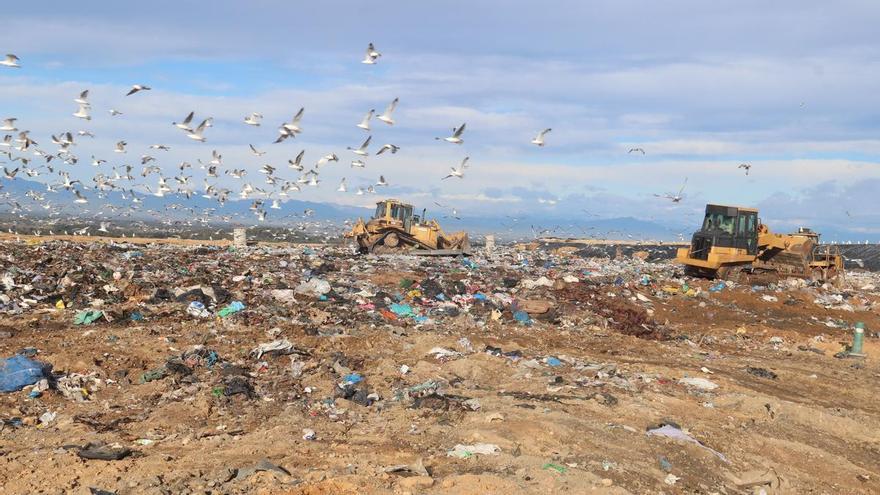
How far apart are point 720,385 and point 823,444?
1.57 m

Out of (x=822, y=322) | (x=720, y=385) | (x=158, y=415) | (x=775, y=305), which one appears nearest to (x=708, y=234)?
(x=775, y=305)

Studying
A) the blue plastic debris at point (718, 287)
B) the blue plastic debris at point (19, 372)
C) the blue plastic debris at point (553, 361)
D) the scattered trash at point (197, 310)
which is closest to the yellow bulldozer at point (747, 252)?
the blue plastic debris at point (718, 287)

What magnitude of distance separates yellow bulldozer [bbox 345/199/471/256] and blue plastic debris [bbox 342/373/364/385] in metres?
15.7

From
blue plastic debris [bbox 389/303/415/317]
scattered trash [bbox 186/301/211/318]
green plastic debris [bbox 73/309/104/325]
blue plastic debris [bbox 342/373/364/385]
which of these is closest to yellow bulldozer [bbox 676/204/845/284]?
blue plastic debris [bbox 389/303/415/317]

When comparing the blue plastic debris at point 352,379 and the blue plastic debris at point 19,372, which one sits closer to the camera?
the blue plastic debris at point 19,372

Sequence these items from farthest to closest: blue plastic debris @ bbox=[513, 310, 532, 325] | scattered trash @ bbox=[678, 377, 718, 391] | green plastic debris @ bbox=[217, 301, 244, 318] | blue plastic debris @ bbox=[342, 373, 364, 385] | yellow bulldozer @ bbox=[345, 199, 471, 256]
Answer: yellow bulldozer @ bbox=[345, 199, 471, 256], blue plastic debris @ bbox=[513, 310, 532, 325], green plastic debris @ bbox=[217, 301, 244, 318], scattered trash @ bbox=[678, 377, 718, 391], blue plastic debris @ bbox=[342, 373, 364, 385]

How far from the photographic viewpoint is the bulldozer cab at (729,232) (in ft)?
61.3

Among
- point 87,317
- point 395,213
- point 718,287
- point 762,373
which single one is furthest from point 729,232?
point 87,317

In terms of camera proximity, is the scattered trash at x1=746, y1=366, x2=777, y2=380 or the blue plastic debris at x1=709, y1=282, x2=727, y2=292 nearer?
the scattered trash at x1=746, y1=366, x2=777, y2=380

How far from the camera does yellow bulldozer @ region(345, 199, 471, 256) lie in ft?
77.9

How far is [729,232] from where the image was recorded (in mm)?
18797

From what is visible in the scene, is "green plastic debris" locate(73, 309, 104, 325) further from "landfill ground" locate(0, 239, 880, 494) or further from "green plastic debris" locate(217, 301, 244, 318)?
"green plastic debris" locate(217, 301, 244, 318)

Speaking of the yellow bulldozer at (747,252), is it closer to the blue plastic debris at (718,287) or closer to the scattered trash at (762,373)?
the blue plastic debris at (718,287)

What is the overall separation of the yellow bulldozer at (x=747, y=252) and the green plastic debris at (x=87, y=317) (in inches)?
567
